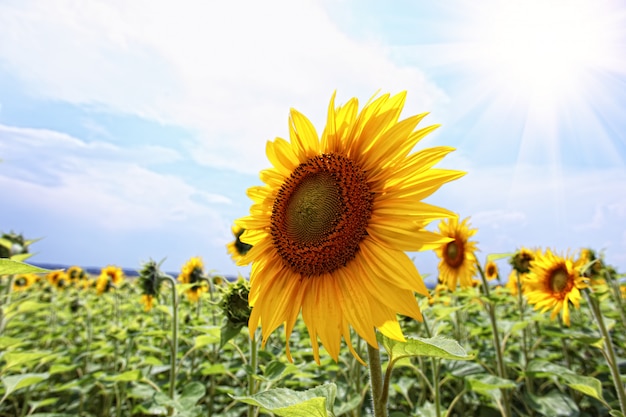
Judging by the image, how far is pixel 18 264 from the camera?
1044 millimetres

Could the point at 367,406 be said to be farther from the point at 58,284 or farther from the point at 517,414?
the point at 58,284

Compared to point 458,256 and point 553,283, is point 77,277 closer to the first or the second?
point 458,256

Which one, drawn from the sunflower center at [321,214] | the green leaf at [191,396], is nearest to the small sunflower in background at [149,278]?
the green leaf at [191,396]

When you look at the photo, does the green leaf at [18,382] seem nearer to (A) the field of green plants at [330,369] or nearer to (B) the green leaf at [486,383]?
(A) the field of green plants at [330,369]

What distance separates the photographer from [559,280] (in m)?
3.68

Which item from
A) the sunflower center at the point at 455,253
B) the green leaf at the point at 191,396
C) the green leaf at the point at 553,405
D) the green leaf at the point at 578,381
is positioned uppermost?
the sunflower center at the point at 455,253

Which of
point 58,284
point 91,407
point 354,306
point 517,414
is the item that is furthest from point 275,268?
point 58,284

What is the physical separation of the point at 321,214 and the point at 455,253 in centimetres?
325

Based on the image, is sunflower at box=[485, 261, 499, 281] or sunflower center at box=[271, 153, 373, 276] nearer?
sunflower center at box=[271, 153, 373, 276]

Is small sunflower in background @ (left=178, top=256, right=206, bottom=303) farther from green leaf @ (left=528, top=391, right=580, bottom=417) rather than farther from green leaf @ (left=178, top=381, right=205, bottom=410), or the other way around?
green leaf @ (left=528, top=391, right=580, bottom=417)

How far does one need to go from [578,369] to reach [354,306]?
4808mm

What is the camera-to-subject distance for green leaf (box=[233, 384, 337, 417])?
4.08 feet

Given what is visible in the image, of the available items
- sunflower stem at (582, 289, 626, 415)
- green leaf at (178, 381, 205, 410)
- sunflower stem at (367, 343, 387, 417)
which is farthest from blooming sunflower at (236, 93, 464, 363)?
sunflower stem at (582, 289, 626, 415)

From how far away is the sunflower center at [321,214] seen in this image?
1619mm
